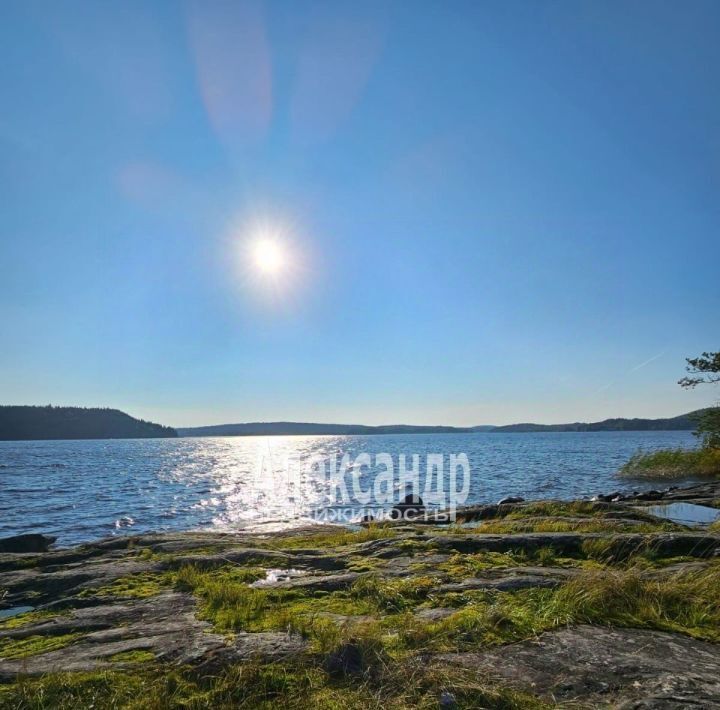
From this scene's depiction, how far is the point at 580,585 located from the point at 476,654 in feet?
8.00

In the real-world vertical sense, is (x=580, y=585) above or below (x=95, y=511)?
above

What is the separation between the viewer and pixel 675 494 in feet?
85.1

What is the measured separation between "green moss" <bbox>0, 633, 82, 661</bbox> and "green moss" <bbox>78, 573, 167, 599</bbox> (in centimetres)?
186

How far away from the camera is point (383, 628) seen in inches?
221

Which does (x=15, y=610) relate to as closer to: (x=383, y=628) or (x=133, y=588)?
(x=133, y=588)

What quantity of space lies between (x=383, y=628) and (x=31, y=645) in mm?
4422

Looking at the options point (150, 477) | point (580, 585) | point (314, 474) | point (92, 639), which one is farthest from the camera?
point (314, 474)

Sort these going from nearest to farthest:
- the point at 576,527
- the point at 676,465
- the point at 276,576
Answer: the point at 276,576
the point at 576,527
the point at 676,465

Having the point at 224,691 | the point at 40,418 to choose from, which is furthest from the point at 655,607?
the point at 40,418

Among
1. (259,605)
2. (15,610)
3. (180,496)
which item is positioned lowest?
(180,496)

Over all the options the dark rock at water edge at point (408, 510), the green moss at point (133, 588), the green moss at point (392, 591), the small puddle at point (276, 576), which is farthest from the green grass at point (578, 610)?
the dark rock at water edge at point (408, 510)

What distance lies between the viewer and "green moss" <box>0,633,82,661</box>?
564 centimetres

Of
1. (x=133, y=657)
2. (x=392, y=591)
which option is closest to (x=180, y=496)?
(x=392, y=591)

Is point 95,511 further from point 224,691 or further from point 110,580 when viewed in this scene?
point 224,691
